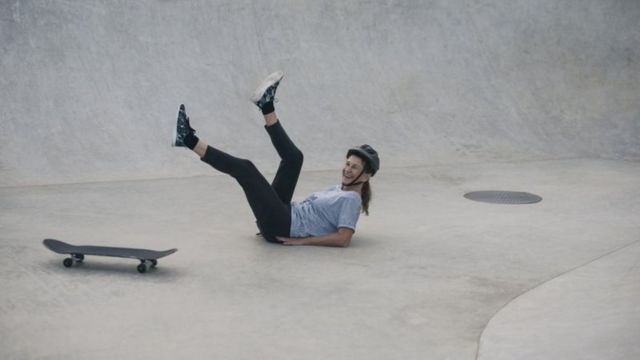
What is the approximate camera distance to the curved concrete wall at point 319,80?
9914mm

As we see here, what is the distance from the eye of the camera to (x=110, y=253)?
5.42 meters

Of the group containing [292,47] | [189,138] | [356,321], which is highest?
[292,47]

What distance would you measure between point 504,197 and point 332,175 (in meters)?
2.13

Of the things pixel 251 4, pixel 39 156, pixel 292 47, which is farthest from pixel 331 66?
pixel 39 156

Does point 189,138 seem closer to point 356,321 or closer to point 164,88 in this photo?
point 356,321

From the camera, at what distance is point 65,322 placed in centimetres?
434

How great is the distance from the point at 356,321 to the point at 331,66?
26.3 feet

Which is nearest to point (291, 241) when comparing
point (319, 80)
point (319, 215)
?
point (319, 215)

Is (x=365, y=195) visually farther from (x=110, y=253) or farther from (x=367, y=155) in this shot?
(x=110, y=253)

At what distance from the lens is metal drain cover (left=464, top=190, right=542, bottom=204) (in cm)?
826

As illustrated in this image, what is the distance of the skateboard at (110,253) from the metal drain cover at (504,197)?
3981 mm

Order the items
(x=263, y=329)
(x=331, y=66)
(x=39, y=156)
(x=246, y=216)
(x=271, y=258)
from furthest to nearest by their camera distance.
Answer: (x=331, y=66), (x=39, y=156), (x=246, y=216), (x=271, y=258), (x=263, y=329)

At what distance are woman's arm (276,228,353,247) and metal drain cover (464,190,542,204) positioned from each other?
2.70 meters

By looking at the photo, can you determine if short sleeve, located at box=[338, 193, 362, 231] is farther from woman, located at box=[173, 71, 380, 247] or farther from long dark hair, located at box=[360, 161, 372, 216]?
long dark hair, located at box=[360, 161, 372, 216]
